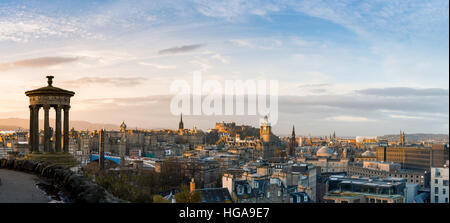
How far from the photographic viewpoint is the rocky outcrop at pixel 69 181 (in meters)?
5.93

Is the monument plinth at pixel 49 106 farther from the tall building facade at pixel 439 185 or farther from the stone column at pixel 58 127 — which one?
the tall building facade at pixel 439 185

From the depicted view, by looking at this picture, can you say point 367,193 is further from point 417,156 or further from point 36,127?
point 417,156

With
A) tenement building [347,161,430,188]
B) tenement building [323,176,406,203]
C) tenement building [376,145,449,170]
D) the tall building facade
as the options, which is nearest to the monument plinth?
tenement building [323,176,406,203]

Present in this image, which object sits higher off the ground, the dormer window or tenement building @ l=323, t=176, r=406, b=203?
the dormer window

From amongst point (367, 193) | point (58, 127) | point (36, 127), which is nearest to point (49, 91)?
point (58, 127)

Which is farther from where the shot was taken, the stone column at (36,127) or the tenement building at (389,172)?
the tenement building at (389,172)

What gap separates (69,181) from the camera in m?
7.67

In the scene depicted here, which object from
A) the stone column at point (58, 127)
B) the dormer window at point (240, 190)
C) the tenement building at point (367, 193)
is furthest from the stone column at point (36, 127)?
the tenement building at point (367, 193)

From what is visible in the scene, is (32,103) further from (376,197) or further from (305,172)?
(305,172)

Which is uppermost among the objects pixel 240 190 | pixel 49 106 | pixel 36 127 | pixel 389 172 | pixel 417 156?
pixel 49 106

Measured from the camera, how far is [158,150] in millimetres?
89125

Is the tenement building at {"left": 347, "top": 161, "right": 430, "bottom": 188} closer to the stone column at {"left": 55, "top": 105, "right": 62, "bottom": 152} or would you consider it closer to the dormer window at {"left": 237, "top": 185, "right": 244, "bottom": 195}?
the dormer window at {"left": 237, "top": 185, "right": 244, "bottom": 195}

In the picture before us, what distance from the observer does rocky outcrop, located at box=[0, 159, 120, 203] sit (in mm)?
5930
